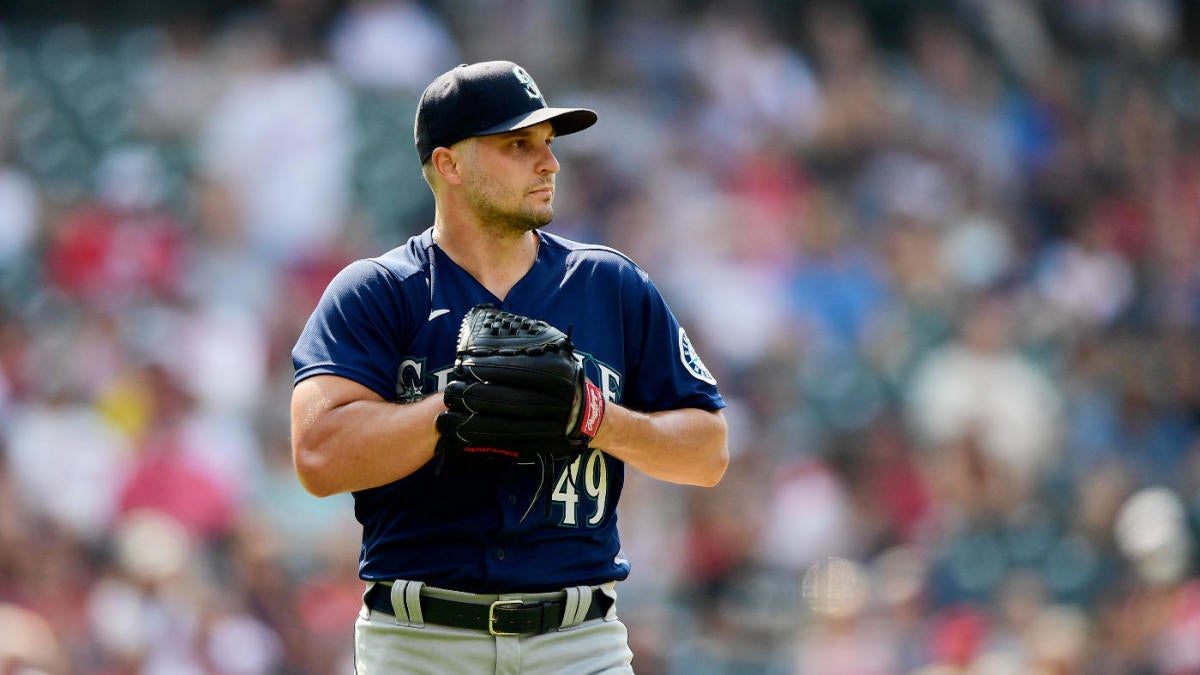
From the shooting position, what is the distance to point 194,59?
33.2ft

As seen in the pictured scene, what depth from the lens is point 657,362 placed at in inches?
137

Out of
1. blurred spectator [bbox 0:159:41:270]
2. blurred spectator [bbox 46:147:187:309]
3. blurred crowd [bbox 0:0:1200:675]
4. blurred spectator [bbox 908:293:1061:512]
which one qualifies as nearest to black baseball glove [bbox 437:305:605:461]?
blurred crowd [bbox 0:0:1200:675]

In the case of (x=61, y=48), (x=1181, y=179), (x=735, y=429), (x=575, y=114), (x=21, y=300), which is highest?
(x=61, y=48)

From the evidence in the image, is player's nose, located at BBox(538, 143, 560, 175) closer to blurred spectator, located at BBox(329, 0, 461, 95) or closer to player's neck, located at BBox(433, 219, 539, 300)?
player's neck, located at BBox(433, 219, 539, 300)

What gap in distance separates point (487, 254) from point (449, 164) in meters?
0.21

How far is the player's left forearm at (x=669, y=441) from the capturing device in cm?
317

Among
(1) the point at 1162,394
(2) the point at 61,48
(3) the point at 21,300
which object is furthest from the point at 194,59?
(1) the point at 1162,394

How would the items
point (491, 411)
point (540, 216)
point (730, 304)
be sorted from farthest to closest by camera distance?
point (730, 304), point (540, 216), point (491, 411)

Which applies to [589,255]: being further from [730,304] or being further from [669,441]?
[730,304]

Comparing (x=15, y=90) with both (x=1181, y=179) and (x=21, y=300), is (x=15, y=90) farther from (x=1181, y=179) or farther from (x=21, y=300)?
(x=1181, y=179)

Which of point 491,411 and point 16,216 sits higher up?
point 16,216

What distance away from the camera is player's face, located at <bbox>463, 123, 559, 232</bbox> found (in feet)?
10.9

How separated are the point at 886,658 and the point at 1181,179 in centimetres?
549

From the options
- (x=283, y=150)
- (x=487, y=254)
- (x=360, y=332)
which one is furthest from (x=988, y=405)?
(x=360, y=332)
